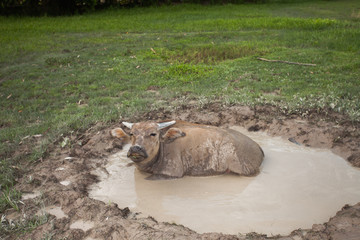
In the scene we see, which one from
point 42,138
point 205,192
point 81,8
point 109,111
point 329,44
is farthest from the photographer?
point 81,8

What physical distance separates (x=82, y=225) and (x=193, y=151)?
6.96ft

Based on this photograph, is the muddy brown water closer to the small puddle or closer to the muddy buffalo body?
the muddy buffalo body

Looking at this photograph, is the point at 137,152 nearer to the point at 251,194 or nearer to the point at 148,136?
the point at 148,136

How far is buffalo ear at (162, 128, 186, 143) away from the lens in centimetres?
547

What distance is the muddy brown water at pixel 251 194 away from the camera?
4.52 metres

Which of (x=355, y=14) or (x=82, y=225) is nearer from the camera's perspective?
(x=82, y=225)

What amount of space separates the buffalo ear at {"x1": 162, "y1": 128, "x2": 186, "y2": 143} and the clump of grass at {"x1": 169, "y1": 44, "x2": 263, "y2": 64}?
581cm

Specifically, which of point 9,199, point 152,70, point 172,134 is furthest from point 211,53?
point 9,199

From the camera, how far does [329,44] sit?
39.5 ft

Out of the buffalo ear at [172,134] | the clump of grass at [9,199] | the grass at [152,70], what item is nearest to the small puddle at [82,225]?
the clump of grass at [9,199]

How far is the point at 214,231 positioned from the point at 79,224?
1.68 meters

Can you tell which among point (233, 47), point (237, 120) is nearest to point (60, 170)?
point (237, 120)

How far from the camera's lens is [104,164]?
5.97m

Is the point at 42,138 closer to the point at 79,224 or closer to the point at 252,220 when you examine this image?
the point at 79,224
